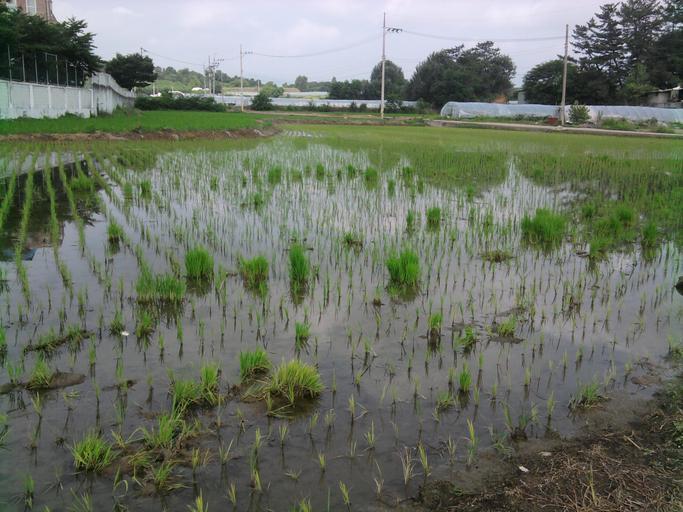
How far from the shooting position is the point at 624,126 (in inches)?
1288

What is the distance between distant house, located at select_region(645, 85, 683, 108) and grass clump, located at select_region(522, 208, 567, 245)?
4075 cm

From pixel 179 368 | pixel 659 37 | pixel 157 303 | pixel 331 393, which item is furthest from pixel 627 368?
pixel 659 37

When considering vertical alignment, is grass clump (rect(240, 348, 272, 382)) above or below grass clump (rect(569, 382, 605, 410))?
above

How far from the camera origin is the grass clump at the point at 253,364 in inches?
129

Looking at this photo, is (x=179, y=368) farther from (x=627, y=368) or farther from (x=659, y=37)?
(x=659, y=37)

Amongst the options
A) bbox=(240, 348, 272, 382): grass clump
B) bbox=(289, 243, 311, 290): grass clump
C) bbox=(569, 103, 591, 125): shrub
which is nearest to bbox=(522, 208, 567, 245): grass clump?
bbox=(289, 243, 311, 290): grass clump

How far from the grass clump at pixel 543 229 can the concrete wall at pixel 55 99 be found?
62.8ft

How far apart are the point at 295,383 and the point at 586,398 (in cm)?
161

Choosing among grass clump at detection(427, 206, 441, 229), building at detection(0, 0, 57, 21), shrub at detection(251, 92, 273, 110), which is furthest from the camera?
shrub at detection(251, 92, 273, 110)

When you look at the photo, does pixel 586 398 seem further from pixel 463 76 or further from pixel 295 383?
pixel 463 76

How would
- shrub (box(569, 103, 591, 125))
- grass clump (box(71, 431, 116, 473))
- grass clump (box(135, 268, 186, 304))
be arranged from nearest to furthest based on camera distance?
1. grass clump (box(71, 431, 116, 473))
2. grass clump (box(135, 268, 186, 304))
3. shrub (box(569, 103, 591, 125))

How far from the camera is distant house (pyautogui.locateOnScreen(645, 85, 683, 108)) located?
42000mm

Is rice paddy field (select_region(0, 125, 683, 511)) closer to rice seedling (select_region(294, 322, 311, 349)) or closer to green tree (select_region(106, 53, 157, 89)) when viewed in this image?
rice seedling (select_region(294, 322, 311, 349))

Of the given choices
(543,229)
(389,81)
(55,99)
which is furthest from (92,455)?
(389,81)
